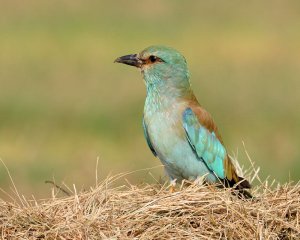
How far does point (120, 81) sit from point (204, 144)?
7.47 meters

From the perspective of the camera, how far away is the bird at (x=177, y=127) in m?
7.79

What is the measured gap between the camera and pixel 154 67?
8070mm

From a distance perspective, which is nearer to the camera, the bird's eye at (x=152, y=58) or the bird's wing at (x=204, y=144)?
the bird's wing at (x=204, y=144)

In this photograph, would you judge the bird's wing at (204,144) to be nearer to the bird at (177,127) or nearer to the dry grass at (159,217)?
the bird at (177,127)

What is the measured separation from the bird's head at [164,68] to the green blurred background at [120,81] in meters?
1.00

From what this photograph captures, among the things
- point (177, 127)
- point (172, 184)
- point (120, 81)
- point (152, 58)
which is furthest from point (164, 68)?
point (120, 81)

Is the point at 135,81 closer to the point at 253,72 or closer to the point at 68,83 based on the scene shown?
the point at 68,83

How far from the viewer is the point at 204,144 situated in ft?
26.0

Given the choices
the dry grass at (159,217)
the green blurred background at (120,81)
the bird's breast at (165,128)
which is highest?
the bird's breast at (165,128)

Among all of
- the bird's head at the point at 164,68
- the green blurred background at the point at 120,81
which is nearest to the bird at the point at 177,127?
the bird's head at the point at 164,68

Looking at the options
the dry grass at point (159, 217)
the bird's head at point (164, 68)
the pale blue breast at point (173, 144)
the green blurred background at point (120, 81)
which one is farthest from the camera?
the green blurred background at point (120, 81)

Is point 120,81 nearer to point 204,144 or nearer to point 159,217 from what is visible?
point 204,144

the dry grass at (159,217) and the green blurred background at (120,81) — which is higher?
the dry grass at (159,217)

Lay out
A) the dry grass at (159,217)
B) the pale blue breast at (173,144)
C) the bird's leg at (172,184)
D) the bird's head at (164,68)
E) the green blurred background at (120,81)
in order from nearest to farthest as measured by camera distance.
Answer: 1. the dry grass at (159,217)
2. the bird's leg at (172,184)
3. the pale blue breast at (173,144)
4. the bird's head at (164,68)
5. the green blurred background at (120,81)
